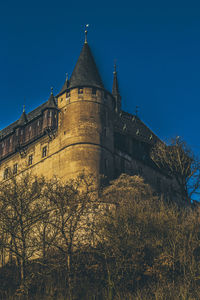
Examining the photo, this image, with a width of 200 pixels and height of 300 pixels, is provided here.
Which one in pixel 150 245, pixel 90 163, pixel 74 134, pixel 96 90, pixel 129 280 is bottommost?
pixel 129 280

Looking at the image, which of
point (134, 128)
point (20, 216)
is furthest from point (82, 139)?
point (20, 216)

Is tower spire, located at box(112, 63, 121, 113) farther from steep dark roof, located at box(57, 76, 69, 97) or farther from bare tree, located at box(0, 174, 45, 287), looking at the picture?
bare tree, located at box(0, 174, 45, 287)

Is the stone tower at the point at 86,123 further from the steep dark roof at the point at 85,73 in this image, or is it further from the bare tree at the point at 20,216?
the bare tree at the point at 20,216

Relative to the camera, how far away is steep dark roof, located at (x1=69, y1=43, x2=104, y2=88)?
→ 42281mm

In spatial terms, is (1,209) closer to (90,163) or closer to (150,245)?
(150,245)

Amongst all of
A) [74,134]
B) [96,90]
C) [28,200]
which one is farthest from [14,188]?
[96,90]

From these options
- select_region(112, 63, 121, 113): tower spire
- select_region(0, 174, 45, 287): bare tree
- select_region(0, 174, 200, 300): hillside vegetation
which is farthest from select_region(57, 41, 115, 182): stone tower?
select_region(0, 174, 45, 287): bare tree

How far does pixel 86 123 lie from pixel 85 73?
19.3ft

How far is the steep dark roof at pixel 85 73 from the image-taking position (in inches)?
1665

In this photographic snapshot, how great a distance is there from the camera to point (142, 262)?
81.2ft

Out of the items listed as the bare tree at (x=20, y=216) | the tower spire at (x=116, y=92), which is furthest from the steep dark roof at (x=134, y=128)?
the bare tree at (x=20, y=216)

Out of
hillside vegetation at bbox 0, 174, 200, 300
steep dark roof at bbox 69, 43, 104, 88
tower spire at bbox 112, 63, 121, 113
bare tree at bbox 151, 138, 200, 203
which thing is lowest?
hillside vegetation at bbox 0, 174, 200, 300

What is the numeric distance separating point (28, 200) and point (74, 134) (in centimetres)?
1614

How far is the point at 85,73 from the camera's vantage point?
43.4 m
